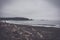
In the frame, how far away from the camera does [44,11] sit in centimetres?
235

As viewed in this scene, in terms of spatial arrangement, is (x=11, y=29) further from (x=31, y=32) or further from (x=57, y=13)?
(x=57, y=13)

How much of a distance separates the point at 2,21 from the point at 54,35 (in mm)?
1136

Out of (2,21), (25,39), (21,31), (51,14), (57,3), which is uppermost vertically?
(57,3)

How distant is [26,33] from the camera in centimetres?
223

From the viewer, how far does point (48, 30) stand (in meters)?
2.26

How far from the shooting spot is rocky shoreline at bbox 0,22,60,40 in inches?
85.7

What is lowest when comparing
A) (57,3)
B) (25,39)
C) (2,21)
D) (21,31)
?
(25,39)

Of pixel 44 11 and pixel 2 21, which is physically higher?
pixel 44 11

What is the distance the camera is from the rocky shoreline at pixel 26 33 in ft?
7.14

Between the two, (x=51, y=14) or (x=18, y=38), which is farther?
(x=51, y=14)

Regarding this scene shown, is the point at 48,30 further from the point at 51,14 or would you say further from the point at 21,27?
the point at 21,27

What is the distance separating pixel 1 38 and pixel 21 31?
0.42 m

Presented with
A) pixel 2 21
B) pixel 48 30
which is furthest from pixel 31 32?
pixel 2 21

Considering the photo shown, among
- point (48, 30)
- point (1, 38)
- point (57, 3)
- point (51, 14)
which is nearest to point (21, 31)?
point (1, 38)
